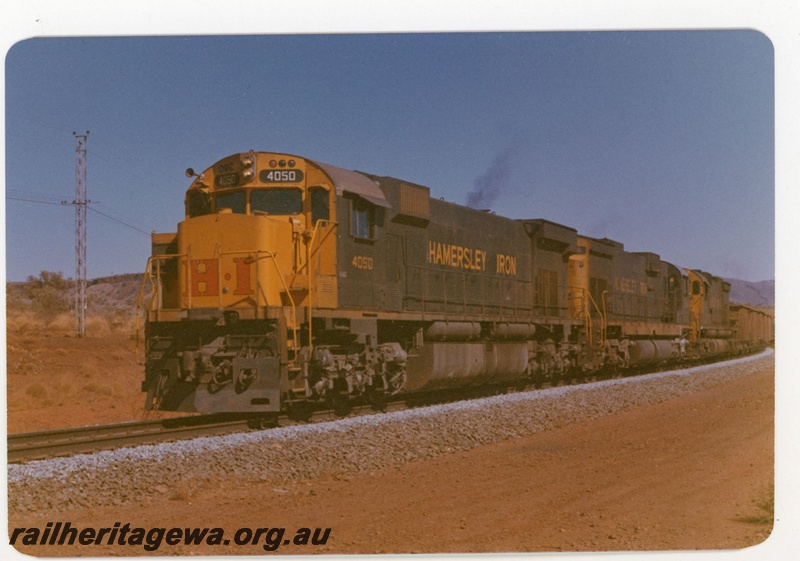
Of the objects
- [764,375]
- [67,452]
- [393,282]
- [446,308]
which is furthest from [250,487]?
[764,375]

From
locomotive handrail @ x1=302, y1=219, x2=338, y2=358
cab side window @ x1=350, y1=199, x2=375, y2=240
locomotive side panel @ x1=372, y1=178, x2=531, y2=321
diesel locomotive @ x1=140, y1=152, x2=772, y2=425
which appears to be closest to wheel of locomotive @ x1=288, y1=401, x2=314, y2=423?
diesel locomotive @ x1=140, y1=152, x2=772, y2=425

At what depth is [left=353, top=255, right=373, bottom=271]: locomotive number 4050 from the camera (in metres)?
11.0

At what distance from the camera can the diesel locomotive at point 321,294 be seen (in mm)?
9680

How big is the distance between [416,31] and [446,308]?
272 inches

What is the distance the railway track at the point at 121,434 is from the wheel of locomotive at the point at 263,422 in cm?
8

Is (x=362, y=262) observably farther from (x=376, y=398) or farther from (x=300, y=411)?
(x=300, y=411)

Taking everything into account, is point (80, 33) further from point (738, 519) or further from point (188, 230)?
point (738, 519)

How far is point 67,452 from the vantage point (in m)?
8.20

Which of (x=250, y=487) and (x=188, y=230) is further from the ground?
(x=188, y=230)

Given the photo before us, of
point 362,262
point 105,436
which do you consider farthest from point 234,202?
point 105,436

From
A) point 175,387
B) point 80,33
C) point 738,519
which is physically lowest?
point 738,519

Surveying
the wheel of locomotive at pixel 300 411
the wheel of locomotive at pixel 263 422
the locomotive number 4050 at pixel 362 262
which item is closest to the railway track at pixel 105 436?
the wheel of locomotive at pixel 263 422

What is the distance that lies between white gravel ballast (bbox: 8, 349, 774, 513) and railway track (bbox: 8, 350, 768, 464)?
0.49 m

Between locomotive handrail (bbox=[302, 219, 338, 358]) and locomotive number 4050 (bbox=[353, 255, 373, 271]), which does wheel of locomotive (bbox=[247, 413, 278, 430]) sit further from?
locomotive number 4050 (bbox=[353, 255, 373, 271])
